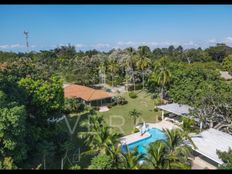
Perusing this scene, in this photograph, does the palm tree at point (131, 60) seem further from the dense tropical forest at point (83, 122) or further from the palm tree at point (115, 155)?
the palm tree at point (115, 155)

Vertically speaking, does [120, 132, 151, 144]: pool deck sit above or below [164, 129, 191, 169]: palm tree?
below

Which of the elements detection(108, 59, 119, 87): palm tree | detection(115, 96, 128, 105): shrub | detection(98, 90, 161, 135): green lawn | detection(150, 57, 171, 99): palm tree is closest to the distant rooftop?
detection(150, 57, 171, 99): palm tree

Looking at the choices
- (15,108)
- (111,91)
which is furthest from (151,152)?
(111,91)

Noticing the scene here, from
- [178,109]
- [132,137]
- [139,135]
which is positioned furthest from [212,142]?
[178,109]

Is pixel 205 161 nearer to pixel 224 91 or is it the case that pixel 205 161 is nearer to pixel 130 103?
pixel 224 91

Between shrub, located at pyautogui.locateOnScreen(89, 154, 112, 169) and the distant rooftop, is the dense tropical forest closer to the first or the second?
shrub, located at pyautogui.locateOnScreen(89, 154, 112, 169)

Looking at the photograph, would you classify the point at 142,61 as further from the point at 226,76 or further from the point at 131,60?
the point at 226,76

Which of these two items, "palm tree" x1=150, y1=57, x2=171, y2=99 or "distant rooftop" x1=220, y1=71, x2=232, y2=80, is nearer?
"palm tree" x1=150, y1=57, x2=171, y2=99
